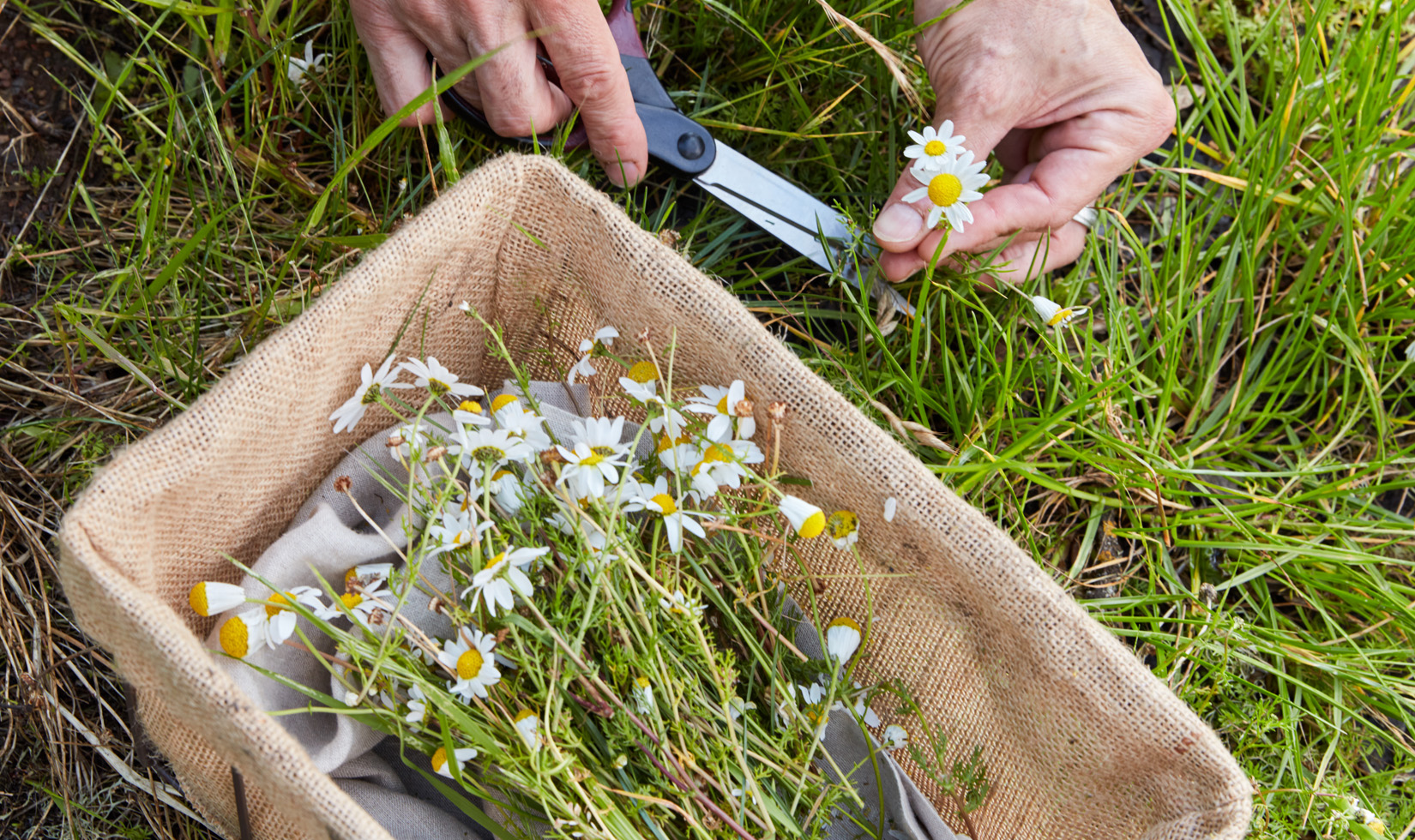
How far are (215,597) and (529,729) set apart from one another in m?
0.29

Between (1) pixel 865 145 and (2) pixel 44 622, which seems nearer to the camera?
(2) pixel 44 622

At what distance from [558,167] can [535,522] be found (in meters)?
0.40

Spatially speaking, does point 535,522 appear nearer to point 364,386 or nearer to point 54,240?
point 364,386

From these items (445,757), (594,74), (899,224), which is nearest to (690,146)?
(594,74)

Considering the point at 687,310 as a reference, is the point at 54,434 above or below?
below

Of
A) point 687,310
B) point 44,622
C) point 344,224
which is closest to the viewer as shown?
point 687,310

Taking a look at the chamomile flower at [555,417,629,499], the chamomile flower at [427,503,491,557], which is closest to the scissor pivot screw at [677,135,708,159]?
the chamomile flower at [555,417,629,499]

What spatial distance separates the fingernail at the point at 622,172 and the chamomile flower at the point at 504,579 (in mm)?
615

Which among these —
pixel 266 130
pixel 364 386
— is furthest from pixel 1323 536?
pixel 266 130

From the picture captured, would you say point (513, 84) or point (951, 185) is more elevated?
point (513, 84)

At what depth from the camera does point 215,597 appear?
756 millimetres

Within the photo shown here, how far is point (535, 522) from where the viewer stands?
765 mm

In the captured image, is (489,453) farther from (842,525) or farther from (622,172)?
(622,172)

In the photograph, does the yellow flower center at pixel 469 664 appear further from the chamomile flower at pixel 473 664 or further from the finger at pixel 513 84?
the finger at pixel 513 84
